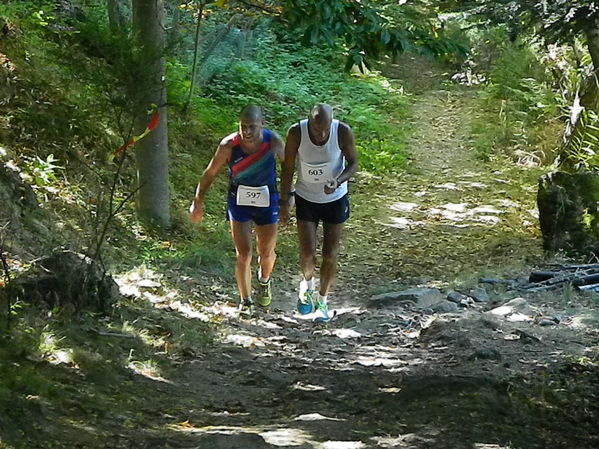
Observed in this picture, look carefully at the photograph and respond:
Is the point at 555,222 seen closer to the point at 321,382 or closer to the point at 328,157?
the point at 328,157

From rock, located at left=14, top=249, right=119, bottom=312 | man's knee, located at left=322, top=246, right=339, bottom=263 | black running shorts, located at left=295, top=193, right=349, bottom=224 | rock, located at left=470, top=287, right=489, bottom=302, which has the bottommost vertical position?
rock, located at left=470, top=287, right=489, bottom=302

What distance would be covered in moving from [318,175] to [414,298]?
2.01 m

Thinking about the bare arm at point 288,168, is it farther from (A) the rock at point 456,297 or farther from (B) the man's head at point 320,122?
(A) the rock at point 456,297

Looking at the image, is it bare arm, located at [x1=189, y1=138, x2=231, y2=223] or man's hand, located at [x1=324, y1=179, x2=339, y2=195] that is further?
bare arm, located at [x1=189, y1=138, x2=231, y2=223]

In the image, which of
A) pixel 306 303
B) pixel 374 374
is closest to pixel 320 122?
pixel 306 303

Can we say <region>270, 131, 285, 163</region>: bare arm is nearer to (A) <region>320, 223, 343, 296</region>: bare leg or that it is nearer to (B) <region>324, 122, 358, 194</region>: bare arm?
(B) <region>324, 122, 358, 194</region>: bare arm

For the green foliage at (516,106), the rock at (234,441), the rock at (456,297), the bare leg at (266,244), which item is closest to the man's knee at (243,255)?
the bare leg at (266,244)

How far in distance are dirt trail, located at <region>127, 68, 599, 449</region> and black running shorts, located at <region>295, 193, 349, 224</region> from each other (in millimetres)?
1039

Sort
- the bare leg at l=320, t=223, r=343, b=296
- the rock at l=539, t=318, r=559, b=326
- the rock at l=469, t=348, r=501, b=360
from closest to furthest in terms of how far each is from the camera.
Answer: the rock at l=469, t=348, r=501, b=360 < the rock at l=539, t=318, r=559, b=326 < the bare leg at l=320, t=223, r=343, b=296

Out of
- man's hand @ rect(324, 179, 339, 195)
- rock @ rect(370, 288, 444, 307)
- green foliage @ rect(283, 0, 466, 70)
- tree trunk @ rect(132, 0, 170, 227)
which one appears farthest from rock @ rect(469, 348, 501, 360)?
tree trunk @ rect(132, 0, 170, 227)

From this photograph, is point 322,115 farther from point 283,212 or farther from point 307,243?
point 307,243

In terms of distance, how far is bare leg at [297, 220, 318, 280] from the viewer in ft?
24.3

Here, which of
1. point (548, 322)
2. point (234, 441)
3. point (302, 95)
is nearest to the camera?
point (234, 441)

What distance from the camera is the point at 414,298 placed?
27.5 feet
